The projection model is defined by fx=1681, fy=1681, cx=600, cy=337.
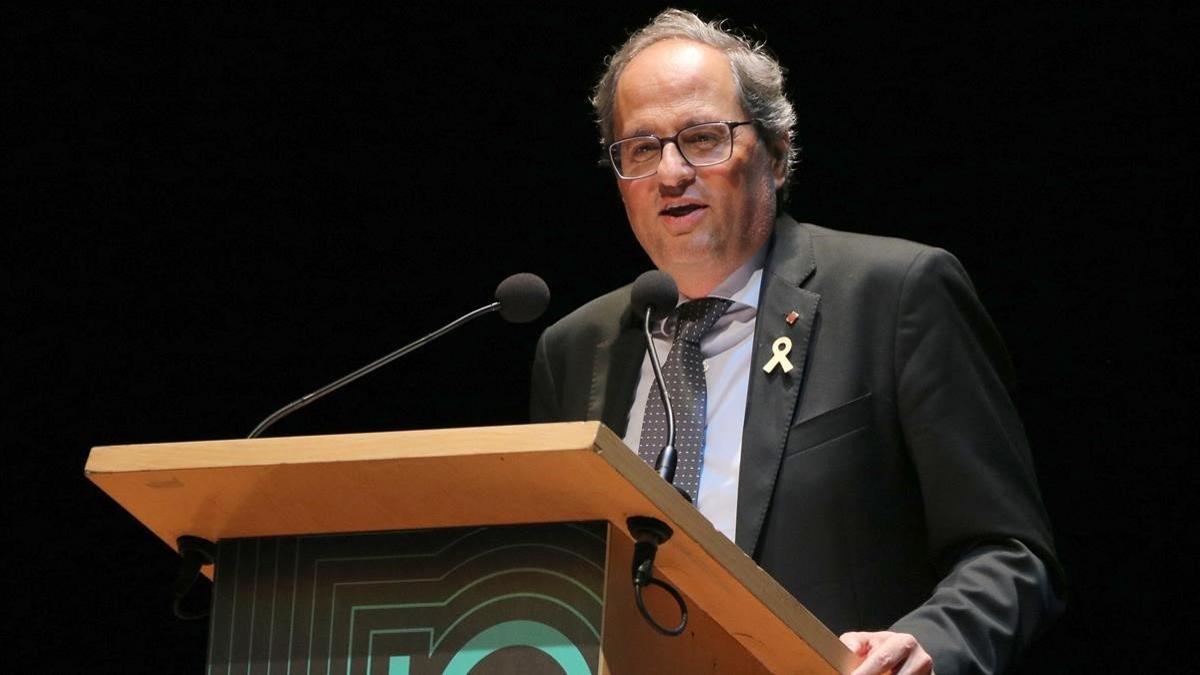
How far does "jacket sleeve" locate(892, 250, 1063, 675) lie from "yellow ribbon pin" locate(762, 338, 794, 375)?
17 centimetres

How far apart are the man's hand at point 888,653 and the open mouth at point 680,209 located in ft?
3.76

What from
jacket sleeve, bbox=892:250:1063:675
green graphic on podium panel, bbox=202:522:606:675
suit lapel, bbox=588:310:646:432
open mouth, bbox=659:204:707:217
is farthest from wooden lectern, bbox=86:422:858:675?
open mouth, bbox=659:204:707:217

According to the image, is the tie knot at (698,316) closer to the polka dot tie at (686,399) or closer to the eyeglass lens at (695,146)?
the polka dot tie at (686,399)

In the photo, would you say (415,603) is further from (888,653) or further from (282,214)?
(282,214)

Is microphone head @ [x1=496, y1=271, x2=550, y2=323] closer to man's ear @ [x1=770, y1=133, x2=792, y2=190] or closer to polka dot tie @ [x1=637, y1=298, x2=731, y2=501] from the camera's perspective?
polka dot tie @ [x1=637, y1=298, x2=731, y2=501]

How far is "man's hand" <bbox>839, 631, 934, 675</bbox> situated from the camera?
70.5 inches

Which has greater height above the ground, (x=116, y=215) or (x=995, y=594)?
(x=116, y=215)

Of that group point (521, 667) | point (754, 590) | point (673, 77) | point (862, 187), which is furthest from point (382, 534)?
point (862, 187)

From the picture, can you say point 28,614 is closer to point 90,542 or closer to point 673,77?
point 90,542

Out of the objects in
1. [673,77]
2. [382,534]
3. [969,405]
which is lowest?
[382,534]

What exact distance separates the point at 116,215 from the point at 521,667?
8.17ft

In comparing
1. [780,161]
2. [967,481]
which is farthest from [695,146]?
[967,481]

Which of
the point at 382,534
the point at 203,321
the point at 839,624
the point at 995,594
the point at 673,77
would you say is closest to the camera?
the point at 382,534

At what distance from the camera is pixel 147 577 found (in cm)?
369
